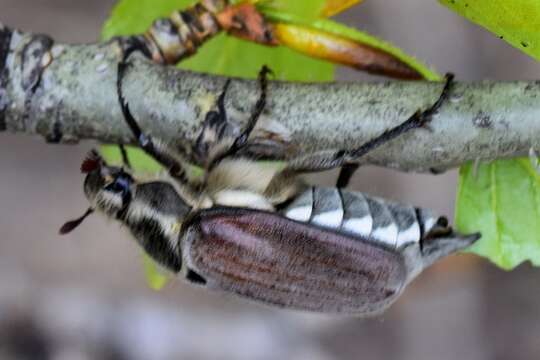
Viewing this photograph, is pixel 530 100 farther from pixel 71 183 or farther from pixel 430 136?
pixel 71 183

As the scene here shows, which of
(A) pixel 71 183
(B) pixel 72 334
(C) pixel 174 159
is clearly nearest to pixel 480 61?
(A) pixel 71 183

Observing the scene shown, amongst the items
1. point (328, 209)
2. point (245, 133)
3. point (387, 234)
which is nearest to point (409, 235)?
point (387, 234)

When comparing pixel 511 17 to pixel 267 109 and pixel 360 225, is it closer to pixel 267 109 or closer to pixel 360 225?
pixel 267 109

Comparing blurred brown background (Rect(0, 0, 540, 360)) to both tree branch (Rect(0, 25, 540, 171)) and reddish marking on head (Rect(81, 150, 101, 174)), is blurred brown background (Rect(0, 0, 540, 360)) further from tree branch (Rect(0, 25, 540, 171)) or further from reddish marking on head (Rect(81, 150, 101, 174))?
tree branch (Rect(0, 25, 540, 171))

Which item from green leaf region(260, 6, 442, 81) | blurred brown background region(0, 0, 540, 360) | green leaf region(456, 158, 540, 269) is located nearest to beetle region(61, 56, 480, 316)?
green leaf region(456, 158, 540, 269)

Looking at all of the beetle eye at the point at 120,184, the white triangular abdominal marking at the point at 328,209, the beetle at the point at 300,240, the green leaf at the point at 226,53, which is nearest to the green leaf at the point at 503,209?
the beetle at the point at 300,240
